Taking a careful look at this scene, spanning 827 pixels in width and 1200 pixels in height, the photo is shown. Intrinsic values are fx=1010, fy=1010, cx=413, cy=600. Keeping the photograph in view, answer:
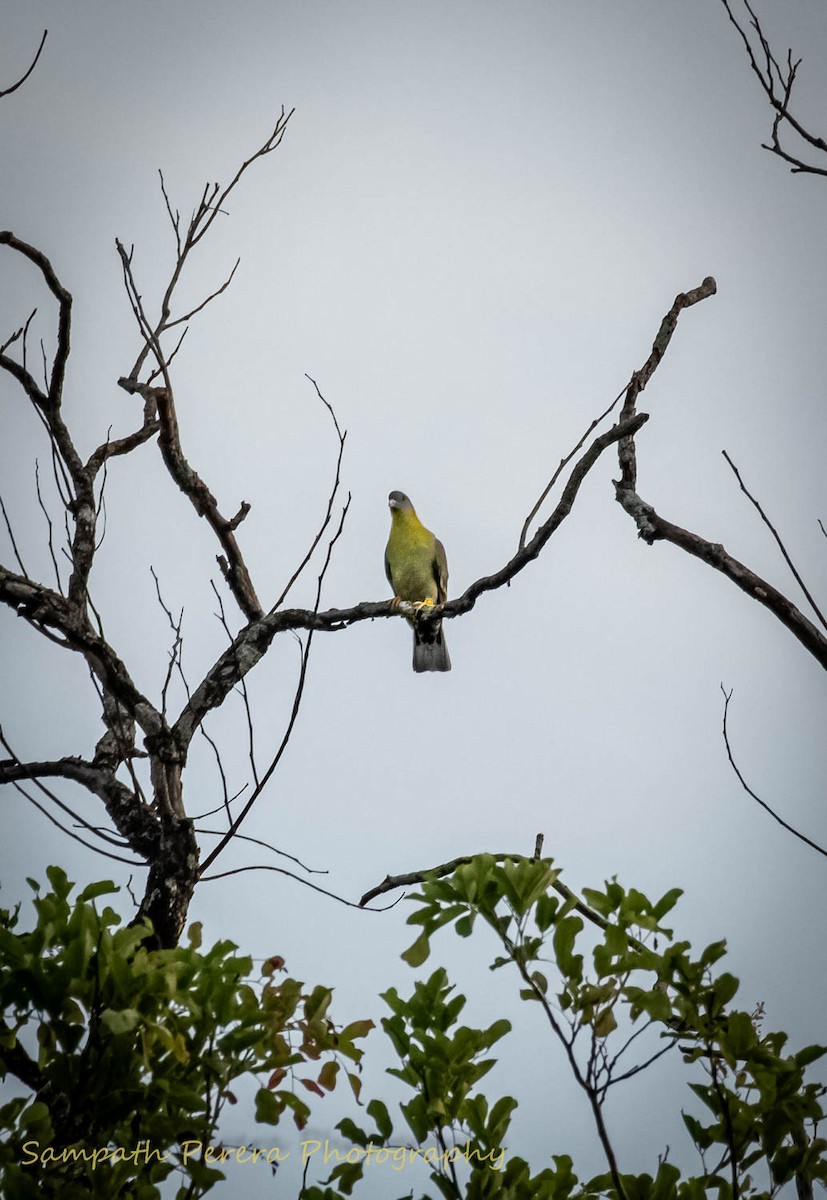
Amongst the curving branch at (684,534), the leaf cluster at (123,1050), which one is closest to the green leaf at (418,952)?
the leaf cluster at (123,1050)

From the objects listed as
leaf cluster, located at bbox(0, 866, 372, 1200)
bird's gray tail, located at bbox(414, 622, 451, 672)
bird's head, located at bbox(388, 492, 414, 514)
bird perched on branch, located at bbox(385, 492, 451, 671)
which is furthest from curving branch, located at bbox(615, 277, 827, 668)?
bird's head, located at bbox(388, 492, 414, 514)

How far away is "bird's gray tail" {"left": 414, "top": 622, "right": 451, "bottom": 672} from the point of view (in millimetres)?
6020

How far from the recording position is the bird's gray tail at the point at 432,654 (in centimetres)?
602

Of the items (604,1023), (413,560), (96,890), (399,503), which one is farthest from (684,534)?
(399,503)

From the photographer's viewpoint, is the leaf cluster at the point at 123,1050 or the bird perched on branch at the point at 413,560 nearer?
the leaf cluster at the point at 123,1050

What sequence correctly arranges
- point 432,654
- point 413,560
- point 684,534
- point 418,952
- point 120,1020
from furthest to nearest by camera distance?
point 413,560 < point 432,654 < point 684,534 < point 418,952 < point 120,1020

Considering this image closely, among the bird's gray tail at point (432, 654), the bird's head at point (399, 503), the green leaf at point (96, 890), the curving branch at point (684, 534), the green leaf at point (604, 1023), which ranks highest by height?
the bird's head at point (399, 503)

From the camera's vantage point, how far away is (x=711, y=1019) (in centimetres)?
191

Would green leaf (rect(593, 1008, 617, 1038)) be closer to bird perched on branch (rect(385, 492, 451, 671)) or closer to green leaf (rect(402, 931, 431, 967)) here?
green leaf (rect(402, 931, 431, 967))

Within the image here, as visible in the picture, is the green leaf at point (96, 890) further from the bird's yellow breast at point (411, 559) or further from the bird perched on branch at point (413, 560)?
the bird's yellow breast at point (411, 559)

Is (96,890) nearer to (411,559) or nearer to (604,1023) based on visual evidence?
(604,1023)

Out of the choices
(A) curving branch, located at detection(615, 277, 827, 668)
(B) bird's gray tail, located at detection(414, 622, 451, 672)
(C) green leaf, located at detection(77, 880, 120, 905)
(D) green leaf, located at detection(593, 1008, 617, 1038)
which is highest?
(B) bird's gray tail, located at detection(414, 622, 451, 672)

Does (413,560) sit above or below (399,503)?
below

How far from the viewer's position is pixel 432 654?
602cm
